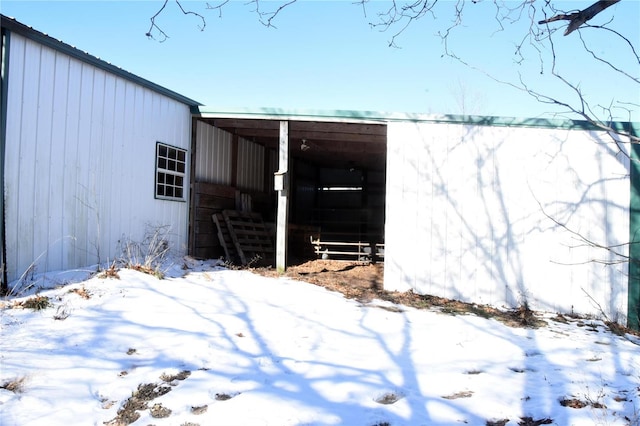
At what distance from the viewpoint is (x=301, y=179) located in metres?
16.3

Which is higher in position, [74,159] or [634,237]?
[74,159]

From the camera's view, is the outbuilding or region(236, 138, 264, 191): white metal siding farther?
region(236, 138, 264, 191): white metal siding

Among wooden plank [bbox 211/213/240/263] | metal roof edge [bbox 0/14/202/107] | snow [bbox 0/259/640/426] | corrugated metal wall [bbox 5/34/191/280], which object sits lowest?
snow [bbox 0/259/640/426]

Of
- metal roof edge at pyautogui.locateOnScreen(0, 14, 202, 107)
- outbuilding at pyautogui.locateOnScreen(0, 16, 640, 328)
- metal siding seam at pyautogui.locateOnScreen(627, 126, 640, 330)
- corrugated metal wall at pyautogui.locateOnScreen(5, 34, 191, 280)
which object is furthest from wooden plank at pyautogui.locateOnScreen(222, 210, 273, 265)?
metal siding seam at pyautogui.locateOnScreen(627, 126, 640, 330)

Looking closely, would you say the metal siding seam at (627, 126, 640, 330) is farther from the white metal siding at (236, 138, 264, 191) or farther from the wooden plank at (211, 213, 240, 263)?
the white metal siding at (236, 138, 264, 191)

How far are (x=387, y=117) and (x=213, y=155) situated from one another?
440 centimetres

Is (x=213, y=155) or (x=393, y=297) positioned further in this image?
(x=213, y=155)

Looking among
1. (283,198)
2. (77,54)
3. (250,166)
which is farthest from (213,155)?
(77,54)

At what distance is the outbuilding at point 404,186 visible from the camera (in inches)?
252

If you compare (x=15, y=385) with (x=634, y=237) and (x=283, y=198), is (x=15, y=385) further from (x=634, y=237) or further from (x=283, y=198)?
(x=634, y=237)

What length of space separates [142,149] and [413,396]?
264 inches

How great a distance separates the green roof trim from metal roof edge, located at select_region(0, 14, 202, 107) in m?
0.97

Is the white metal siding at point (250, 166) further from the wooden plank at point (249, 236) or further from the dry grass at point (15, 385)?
the dry grass at point (15, 385)

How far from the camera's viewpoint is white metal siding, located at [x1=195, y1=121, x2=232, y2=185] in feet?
33.1
